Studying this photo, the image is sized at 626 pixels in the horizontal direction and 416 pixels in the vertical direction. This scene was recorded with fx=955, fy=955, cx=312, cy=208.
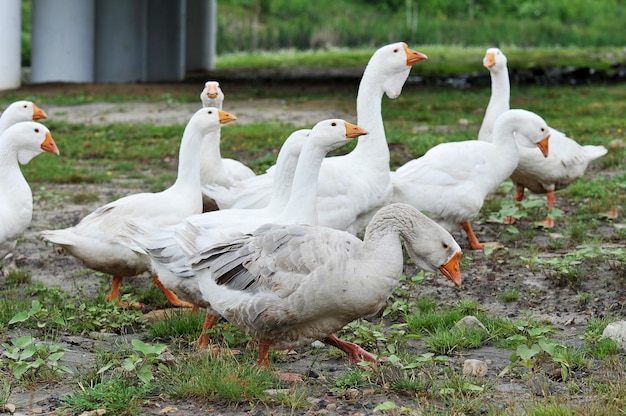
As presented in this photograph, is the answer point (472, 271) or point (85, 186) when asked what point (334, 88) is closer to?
point (85, 186)

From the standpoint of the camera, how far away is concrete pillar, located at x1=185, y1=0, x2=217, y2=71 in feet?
92.5

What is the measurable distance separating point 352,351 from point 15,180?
10.2 ft

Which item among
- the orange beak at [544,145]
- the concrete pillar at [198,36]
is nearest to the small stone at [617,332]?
the orange beak at [544,145]

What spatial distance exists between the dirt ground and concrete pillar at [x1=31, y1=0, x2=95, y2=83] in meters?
10.7

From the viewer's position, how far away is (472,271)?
737 centimetres

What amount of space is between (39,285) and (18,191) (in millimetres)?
697

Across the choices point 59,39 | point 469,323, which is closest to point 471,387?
point 469,323

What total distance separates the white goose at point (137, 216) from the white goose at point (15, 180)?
0.34 metres

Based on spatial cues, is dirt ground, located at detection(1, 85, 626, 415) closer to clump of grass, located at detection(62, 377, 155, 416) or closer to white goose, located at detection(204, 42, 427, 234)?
clump of grass, located at detection(62, 377, 155, 416)

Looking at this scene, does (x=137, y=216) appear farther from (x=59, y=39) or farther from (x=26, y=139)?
(x=59, y=39)

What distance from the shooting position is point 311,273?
479cm

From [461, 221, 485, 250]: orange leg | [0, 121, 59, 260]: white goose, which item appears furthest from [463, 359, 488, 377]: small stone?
[0, 121, 59, 260]: white goose

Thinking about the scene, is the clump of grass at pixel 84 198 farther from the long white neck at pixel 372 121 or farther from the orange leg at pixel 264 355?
the orange leg at pixel 264 355

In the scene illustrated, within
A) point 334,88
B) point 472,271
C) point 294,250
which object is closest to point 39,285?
point 294,250
